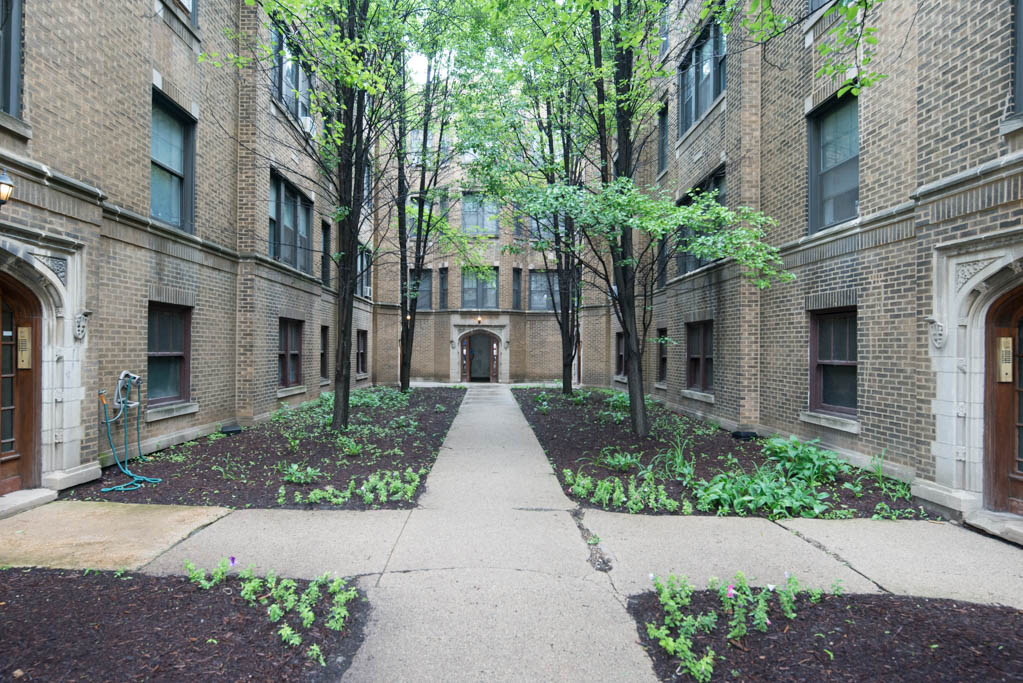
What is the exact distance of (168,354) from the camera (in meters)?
8.43

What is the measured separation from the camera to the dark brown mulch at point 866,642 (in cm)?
276

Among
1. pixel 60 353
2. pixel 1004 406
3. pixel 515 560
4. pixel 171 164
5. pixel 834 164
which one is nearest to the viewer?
pixel 515 560

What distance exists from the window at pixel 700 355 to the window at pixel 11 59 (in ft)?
38.5

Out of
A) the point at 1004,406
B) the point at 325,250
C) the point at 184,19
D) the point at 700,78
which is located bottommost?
the point at 1004,406

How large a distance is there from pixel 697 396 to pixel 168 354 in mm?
10454

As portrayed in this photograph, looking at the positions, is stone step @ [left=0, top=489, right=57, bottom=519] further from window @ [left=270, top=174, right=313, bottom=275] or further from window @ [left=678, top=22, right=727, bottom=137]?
window @ [left=678, top=22, right=727, bottom=137]

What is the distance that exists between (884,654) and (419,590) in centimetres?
282

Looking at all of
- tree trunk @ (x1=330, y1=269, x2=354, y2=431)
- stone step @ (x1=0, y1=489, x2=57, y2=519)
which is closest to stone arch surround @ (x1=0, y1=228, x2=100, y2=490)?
stone step @ (x1=0, y1=489, x2=57, y2=519)

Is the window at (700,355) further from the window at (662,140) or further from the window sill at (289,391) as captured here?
the window sill at (289,391)

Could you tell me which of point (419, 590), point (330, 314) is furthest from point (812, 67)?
point (330, 314)

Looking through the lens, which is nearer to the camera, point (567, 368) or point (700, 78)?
point (700, 78)

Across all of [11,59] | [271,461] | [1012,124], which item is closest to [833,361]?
[1012,124]

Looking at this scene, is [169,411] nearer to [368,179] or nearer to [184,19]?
[184,19]

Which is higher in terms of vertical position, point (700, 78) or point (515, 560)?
point (700, 78)
